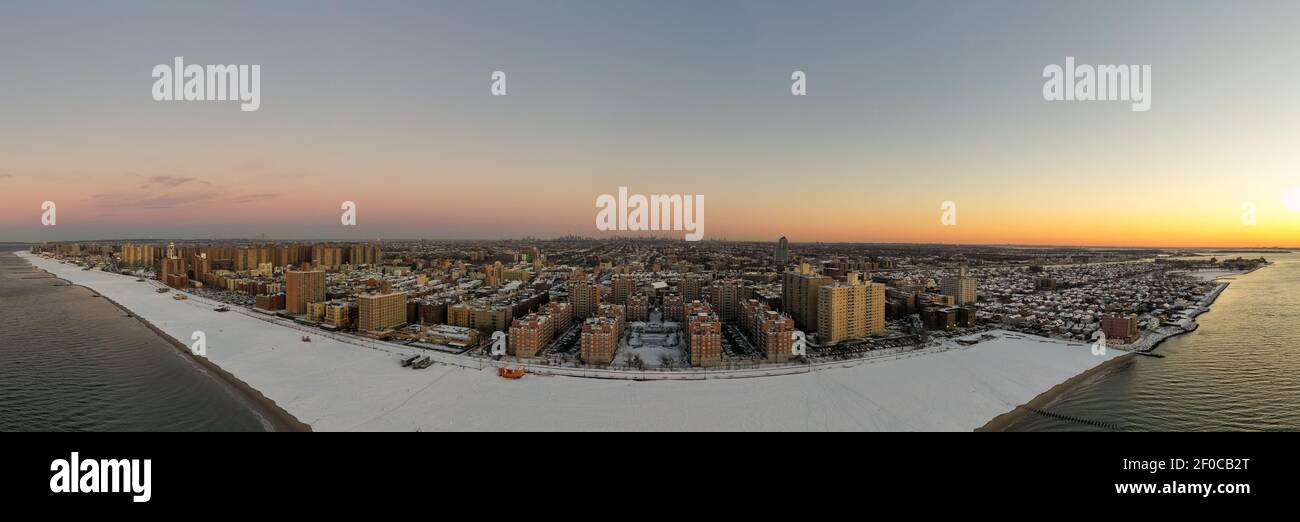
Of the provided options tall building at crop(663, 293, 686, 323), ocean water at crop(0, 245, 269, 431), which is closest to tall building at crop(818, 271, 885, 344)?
tall building at crop(663, 293, 686, 323)

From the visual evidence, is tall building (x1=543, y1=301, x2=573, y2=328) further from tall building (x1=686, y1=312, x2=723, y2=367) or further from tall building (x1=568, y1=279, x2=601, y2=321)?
tall building (x1=686, y1=312, x2=723, y2=367)

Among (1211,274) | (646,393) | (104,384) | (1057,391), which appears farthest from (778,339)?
(1211,274)

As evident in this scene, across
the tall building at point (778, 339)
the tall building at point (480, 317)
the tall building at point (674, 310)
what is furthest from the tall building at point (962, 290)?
the tall building at point (480, 317)

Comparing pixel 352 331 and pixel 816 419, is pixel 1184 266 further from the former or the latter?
pixel 352 331
